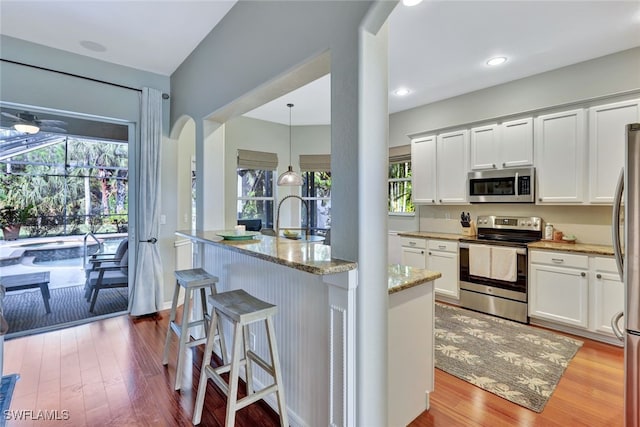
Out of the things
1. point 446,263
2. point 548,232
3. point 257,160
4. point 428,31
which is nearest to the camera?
point 428,31

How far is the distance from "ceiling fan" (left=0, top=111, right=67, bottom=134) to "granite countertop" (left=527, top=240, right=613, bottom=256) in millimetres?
5226

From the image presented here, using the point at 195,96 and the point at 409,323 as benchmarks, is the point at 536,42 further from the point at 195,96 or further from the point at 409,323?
the point at 195,96

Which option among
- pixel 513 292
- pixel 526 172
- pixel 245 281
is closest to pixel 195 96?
pixel 245 281

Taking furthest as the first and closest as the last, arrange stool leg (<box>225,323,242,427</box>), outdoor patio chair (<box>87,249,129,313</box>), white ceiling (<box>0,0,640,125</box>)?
outdoor patio chair (<box>87,249,129,313</box>) → white ceiling (<box>0,0,640,125</box>) → stool leg (<box>225,323,242,427</box>)

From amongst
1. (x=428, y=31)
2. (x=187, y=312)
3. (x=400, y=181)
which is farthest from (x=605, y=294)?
(x=187, y=312)

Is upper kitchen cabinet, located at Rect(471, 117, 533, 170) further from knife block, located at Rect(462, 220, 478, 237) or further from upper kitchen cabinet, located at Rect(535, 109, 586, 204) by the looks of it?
knife block, located at Rect(462, 220, 478, 237)

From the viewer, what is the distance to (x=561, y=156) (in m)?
3.34

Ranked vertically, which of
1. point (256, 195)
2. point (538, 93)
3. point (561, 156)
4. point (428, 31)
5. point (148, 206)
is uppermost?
point (428, 31)

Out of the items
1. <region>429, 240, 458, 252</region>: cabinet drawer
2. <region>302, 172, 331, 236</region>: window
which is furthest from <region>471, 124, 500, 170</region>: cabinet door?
<region>302, 172, 331, 236</region>: window

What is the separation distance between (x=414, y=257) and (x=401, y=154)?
69.4 inches

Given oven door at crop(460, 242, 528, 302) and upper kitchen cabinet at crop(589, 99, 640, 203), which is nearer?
upper kitchen cabinet at crop(589, 99, 640, 203)

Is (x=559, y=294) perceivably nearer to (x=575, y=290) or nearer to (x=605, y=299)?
(x=575, y=290)

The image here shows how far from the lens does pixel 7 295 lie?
3252 mm

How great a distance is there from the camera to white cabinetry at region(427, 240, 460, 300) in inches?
156
